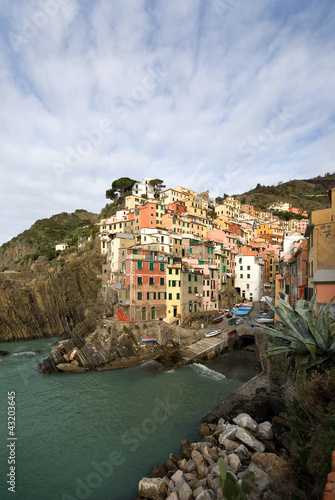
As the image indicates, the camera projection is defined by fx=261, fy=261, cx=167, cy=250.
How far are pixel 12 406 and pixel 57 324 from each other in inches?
1191

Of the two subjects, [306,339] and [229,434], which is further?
[229,434]

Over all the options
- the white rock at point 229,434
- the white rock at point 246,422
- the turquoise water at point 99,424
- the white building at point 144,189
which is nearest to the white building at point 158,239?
the turquoise water at point 99,424

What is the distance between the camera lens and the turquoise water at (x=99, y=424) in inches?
499

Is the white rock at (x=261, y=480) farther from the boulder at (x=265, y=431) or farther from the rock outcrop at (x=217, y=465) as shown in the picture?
the boulder at (x=265, y=431)

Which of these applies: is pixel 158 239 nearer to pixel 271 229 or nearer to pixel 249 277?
pixel 249 277

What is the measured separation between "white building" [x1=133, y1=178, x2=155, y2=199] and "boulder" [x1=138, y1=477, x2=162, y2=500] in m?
73.9

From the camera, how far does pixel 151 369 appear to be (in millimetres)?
26750

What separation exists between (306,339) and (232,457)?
6202 mm

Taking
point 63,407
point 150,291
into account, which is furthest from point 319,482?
point 150,291

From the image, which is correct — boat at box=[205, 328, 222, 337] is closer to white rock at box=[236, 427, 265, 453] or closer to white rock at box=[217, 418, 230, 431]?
white rock at box=[217, 418, 230, 431]

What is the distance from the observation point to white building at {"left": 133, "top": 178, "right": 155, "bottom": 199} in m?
81.7

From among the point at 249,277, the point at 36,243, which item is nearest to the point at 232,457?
the point at 249,277

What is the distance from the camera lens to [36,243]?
8262 centimetres

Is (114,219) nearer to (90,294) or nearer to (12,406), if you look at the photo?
(90,294)
